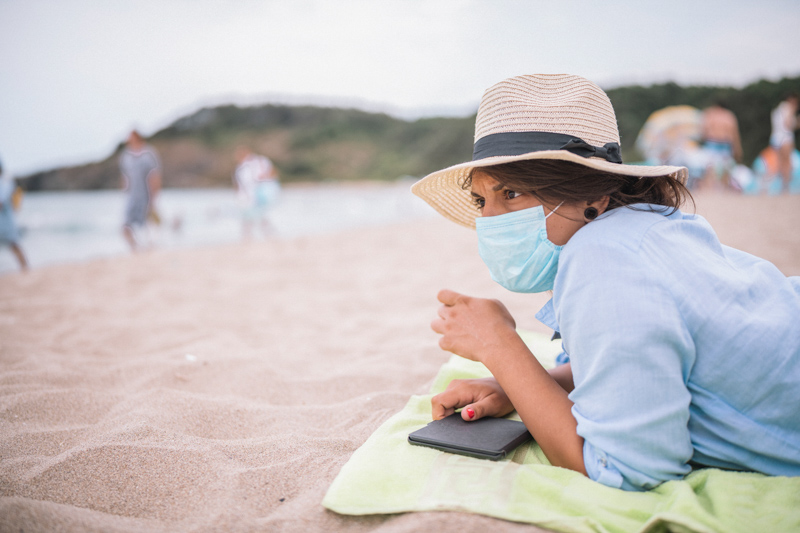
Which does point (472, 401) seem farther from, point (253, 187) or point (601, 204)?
point (253, 187)

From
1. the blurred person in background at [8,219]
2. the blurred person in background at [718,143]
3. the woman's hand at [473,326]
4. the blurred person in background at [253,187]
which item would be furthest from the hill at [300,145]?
the woman's hand at [473,326]

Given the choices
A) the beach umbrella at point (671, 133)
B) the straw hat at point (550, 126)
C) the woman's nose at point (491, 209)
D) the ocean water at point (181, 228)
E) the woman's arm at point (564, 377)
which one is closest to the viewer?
the straw hat at point (550, 126)

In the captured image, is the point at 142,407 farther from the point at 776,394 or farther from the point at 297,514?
the point at 776,394

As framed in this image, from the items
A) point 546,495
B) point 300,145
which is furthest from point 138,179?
point 300,145

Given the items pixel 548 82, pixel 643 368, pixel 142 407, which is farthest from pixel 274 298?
pixel 643 368

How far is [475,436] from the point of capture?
5.35 feet

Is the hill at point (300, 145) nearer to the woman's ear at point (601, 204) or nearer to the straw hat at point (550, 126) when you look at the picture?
the straw hat at point (550, 126)

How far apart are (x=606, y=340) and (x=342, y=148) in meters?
55.2

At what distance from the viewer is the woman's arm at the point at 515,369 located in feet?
4.44

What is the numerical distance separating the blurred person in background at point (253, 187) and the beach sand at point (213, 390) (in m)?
5.61

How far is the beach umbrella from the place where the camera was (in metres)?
14.9

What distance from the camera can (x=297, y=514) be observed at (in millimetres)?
1378

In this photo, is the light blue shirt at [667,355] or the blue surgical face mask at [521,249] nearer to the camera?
the light blue shirt at [667,355]

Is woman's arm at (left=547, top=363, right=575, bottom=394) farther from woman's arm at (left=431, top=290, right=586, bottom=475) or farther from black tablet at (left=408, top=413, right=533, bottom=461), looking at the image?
woman's arm at (left=431, top=290, right=586, bottom=475)
